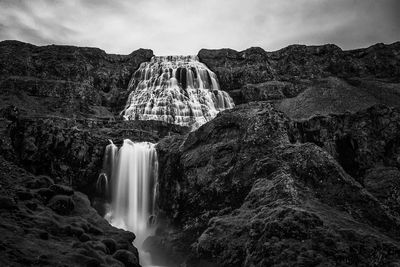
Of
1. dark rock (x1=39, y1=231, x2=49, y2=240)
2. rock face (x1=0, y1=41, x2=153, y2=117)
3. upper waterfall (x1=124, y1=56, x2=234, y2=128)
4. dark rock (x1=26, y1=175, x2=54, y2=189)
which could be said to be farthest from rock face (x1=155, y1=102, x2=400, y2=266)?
rock face (x1=0, y1=41, x2=153, y2=117)

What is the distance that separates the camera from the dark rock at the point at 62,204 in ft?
71.0

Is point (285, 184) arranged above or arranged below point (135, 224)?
above

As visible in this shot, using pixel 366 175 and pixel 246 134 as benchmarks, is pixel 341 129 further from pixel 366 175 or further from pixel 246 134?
pixel 246 134

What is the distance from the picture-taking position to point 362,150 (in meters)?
34.3

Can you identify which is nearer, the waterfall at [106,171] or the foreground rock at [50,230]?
the foreground rock at [50,230]

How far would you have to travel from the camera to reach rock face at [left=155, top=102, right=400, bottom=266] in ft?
48.6

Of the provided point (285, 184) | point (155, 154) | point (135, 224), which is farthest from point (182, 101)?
point (285, 184)

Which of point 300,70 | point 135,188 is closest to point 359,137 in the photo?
point 135,188

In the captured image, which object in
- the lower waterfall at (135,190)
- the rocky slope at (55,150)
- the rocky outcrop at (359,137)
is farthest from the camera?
the rocky outcrop at (359,137)

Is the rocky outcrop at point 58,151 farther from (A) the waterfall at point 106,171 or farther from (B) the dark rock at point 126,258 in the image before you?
(B) the dark rock at point 126,258

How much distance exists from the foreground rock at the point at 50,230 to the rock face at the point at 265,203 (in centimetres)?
516

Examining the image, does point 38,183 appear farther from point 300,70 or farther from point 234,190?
point 300,70

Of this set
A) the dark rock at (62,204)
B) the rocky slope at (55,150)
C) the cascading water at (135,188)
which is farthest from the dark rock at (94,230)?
the rocky slope at (55,150)

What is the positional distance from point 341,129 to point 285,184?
20.5 m
